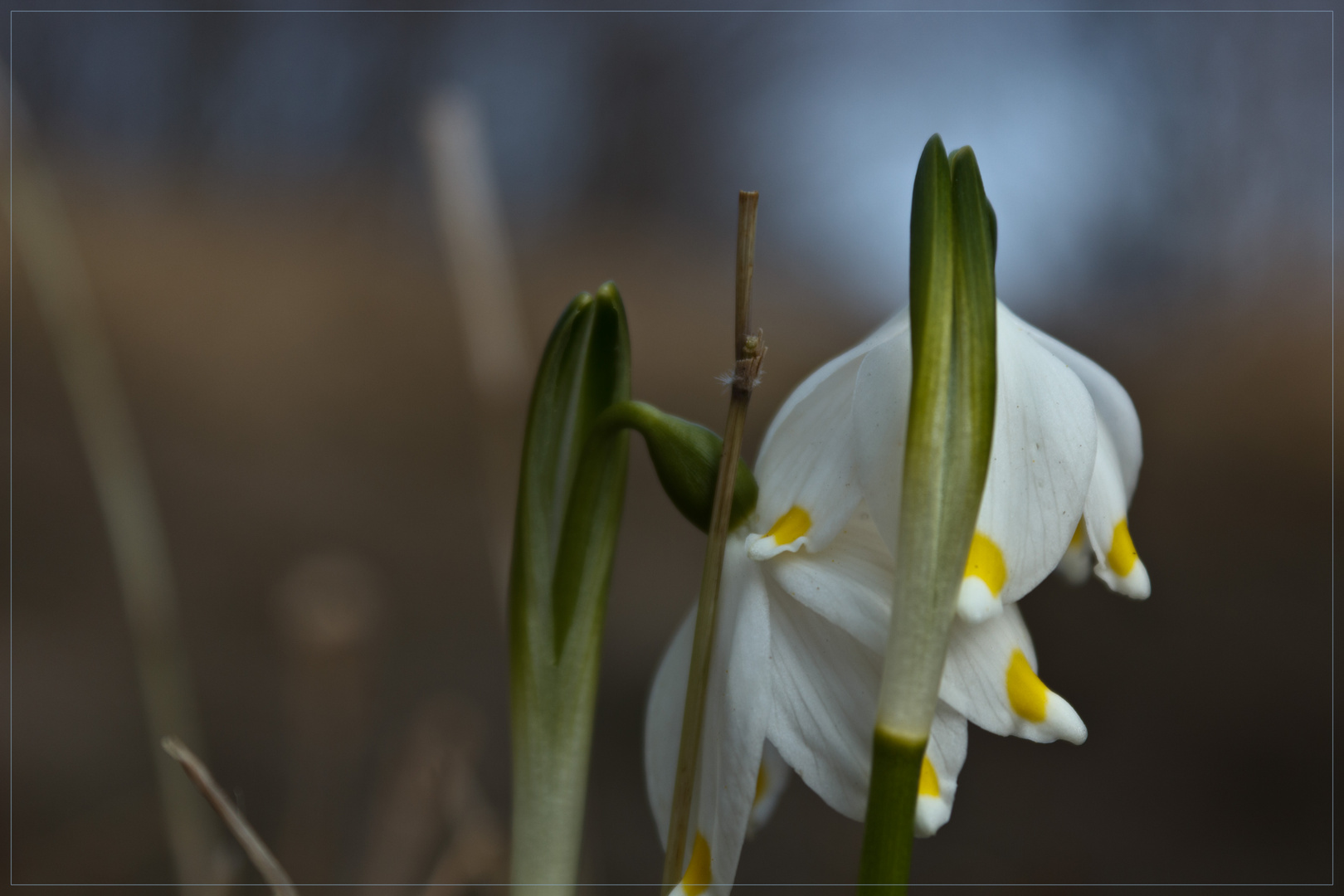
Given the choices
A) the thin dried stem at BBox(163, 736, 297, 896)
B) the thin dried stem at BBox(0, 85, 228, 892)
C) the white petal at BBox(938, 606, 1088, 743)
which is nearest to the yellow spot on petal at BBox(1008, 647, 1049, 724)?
the white petal at BBox(938, 606, 1088, 743)

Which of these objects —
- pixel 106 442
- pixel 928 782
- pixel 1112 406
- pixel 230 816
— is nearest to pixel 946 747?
pixel 928 782

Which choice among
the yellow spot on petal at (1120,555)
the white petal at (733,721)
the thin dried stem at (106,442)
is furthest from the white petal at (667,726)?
the thin dried stem at (106,442)

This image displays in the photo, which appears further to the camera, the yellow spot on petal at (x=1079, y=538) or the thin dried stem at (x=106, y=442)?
the thin dried stem at (x=106, y=442)

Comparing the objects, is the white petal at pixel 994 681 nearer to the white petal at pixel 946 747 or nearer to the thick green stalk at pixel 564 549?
the white petal at pixel 946 747

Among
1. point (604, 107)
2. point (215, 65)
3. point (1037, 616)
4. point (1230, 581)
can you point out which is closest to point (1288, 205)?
point (1230, 581)

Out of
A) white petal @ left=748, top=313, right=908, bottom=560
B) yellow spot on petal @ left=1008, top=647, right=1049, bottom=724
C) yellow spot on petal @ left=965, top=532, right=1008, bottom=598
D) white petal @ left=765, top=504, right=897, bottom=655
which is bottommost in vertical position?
yellow spot on petal @ left=1008, top=647, right=1049, bottom=724

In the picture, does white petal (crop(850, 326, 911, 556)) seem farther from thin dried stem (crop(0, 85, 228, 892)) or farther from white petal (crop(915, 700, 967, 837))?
thin dried stem (crop(0, 85, 228, 892))

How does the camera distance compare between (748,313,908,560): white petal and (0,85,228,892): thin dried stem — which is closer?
(748,313,908,560): white petal

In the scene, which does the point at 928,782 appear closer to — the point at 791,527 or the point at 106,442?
the point at 791,527

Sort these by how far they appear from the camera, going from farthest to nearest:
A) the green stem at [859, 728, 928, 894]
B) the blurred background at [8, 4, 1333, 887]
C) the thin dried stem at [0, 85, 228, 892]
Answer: the blurred background at [8, 4, 1333, 887]
the thin dried stem at [0, 85, 228, 892]
the green stem at [859, 728, 928, 894]
